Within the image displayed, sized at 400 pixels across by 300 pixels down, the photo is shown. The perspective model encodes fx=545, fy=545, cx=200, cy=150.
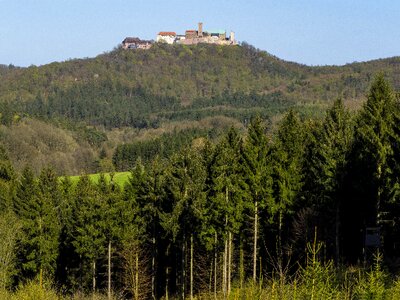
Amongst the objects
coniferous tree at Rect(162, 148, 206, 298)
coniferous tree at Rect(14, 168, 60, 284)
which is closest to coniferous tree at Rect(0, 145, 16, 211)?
coniferous tree at Rect(14, 168, 60, 284)

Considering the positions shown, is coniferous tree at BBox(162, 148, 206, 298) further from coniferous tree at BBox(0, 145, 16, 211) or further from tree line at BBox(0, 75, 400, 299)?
coniferous tree at BBox(0, 145, 16, 211)

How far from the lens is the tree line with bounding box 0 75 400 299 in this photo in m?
31.2

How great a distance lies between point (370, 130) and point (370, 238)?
6094mm

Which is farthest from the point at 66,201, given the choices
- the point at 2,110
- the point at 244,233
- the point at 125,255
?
the point at 2,110

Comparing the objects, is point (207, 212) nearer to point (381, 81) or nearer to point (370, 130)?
point (370, 130)

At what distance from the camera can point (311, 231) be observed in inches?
1375

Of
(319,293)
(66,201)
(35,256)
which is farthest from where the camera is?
(66,201)

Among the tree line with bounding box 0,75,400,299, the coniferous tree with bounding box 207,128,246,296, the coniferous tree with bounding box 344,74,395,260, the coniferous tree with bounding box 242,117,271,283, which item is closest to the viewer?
the coniferous tree with bounding box 344,74,395,260

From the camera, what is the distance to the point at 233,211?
32281 millimetres

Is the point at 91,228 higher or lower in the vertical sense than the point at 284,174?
lower

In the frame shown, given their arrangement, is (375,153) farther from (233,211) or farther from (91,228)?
(91,228)

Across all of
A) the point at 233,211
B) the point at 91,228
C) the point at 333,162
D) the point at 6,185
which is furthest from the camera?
the point at 6,185

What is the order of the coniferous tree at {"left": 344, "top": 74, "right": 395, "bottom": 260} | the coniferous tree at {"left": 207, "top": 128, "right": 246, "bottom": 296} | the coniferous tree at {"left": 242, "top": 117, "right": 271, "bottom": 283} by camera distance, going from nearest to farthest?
the coniferous tree at {"left": 344, "top": 74, "right": 395, "bottom": 260} < the coniferous tree at {"left": 207, "top": 128, "right": 246, "bottom": 296} < the coniferous tree at {"left": 242, "top": 117, "right": 271, "bottom": 283}

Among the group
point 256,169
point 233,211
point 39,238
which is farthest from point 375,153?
point 39,238
